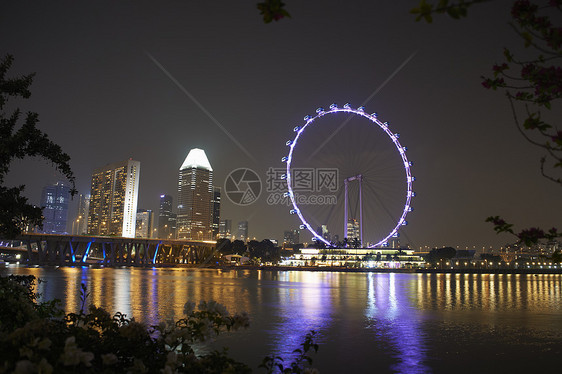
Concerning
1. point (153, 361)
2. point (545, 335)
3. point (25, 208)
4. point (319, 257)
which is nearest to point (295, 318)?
point (545, 335)

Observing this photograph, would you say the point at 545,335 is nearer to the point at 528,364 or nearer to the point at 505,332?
the point at 505,332

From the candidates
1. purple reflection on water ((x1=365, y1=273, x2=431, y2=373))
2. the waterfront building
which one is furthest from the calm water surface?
the waterfront building

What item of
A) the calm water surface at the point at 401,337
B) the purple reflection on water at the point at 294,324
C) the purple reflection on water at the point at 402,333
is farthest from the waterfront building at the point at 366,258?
the calm water surface at the point at 401,337

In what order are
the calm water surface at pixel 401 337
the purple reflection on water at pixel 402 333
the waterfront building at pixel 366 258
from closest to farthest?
1. the purple reflection on water at pixel 402 333
2. the calm water surface at pixel 401 337
3. the waterfront building at pixel 366 258

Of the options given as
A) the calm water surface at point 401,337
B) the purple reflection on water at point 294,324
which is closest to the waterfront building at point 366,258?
the purple reflection on water at point 294,324

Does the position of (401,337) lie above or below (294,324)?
above

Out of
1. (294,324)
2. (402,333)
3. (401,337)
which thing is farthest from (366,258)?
(401,337)

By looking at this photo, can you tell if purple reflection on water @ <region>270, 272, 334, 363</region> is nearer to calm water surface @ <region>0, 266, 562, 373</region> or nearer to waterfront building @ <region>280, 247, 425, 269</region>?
calm water surface @ <region>0, 266, 562, 373</region>

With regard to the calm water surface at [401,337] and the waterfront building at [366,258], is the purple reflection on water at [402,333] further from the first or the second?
the waterfront building at [366,258]

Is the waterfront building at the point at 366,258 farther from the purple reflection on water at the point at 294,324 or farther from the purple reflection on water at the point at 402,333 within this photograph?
the purple reflection on water at the point at 294,324

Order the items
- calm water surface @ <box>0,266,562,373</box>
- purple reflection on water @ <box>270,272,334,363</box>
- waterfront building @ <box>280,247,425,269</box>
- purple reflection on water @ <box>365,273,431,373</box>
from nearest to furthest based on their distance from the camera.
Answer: purple reflection on water @ <box>365,273,431,373</box>
calm water surface @ <box>0,266,562,373</box>
purple reflection on water @ <box>270,272,334,363</box>
waterfront building @ <box>280,247,425,269</box>

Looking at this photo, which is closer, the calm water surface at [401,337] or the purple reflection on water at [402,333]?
the purple reflection on water at [402,333]

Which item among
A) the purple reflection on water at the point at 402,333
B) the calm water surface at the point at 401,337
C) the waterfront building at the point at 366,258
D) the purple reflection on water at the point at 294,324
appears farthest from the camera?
the waterfront building at the point at 366,258

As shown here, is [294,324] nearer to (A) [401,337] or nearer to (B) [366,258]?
(A) [401,337]
